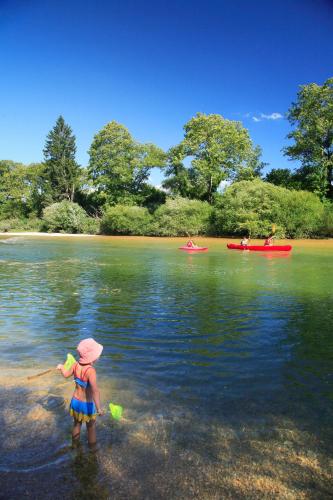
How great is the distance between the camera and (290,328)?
11.8 metres

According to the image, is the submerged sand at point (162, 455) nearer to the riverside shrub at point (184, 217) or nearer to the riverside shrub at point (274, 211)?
the riverside shrub at point (274, 211)

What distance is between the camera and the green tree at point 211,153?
67.3 meters

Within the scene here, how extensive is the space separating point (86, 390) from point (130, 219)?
64650 millimetres

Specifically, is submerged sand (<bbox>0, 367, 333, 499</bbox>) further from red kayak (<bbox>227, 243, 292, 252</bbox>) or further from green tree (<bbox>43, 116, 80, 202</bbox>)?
green tree (<bbox>43, 116, 80, 202</bbox>)

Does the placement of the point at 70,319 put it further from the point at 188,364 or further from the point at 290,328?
the point at 290,328

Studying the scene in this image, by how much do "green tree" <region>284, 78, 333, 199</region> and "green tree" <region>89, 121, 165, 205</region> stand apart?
2461 centimetres

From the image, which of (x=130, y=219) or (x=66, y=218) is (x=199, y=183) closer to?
(x=130, y=219)

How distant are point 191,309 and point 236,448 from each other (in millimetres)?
8762

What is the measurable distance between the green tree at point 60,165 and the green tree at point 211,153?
24344mm

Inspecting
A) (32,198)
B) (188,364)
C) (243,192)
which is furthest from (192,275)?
(32,198)

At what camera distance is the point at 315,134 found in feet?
202

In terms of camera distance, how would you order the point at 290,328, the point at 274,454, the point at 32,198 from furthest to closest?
the point at 32,198, the point at 290,328, the point at 274,454

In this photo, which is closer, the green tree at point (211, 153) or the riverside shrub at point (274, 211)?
the riverside shrub at point (274, 211)

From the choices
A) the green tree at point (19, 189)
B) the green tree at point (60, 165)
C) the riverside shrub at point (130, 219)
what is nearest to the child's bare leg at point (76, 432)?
the riverside shrub at point (130, 219)
